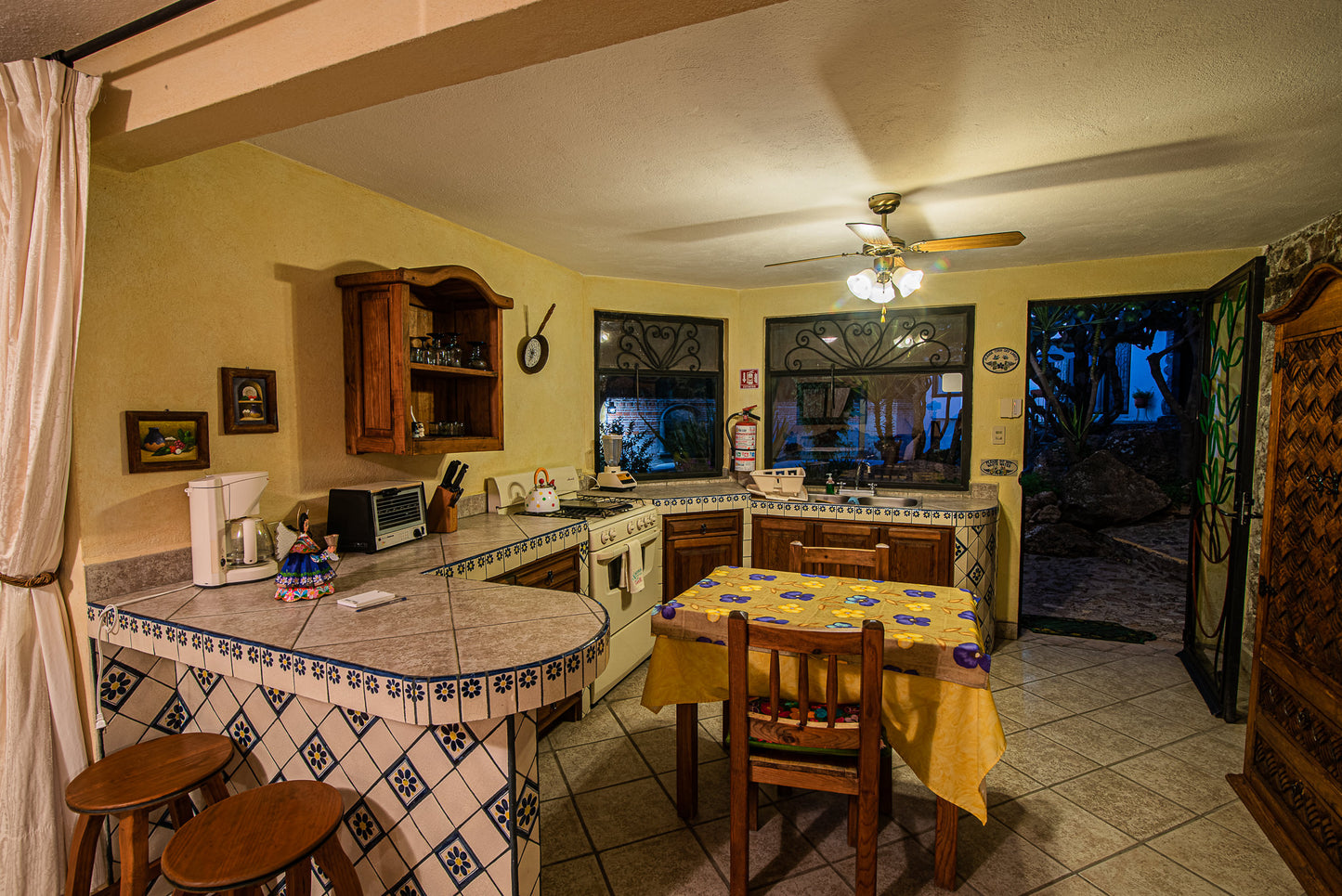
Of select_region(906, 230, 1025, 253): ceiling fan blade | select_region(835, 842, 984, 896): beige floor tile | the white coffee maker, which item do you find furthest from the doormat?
the white coffee maker

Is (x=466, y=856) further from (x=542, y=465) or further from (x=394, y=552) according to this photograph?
(x=542, y=465)

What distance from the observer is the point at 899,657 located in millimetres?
1822

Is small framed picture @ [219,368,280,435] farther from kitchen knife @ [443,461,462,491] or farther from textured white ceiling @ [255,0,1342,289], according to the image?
textured white ceiling @ [255,0,1342,289]

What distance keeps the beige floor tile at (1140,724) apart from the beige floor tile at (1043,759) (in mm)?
414

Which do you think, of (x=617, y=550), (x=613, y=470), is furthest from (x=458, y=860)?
(x=613, y=470)

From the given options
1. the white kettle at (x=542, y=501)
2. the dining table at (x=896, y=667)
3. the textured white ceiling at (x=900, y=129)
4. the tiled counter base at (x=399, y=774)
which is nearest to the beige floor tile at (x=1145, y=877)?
the dining table at (x=896, y=667)

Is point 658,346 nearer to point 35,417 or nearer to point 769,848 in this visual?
point 769,848

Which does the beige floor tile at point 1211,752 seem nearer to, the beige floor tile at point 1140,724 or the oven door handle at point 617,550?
the beige floor tile at point 1140,724

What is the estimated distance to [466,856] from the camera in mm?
1475

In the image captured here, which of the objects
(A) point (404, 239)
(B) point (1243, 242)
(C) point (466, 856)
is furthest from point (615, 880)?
(B) point (1243, 242)

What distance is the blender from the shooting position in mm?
4367

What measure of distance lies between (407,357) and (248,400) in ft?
1.87

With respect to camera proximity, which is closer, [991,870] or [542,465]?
[991,870]

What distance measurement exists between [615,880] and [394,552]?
56.6 inches
